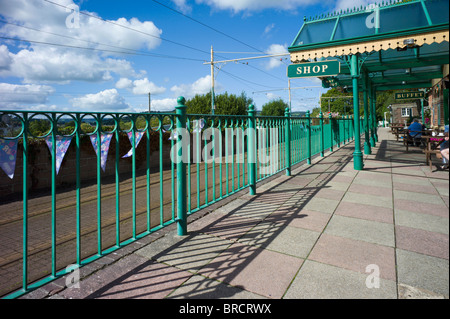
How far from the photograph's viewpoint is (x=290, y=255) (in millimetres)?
2787

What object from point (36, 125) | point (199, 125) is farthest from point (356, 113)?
point (36, 125)

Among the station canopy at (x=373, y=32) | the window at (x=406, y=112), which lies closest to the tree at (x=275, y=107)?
the window at (x=406, y=112)

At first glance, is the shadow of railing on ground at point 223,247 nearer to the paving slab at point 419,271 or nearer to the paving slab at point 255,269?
the paving slab at point 255,269

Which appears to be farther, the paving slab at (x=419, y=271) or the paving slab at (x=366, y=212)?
the paving slab at (x=366, y=212)

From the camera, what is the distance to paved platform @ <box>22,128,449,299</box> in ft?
7.11

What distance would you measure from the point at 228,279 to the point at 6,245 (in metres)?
3.51

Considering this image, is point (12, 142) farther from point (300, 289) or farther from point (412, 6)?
point (412, 6)

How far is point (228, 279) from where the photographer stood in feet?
7.84

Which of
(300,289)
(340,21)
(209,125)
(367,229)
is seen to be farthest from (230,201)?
(340,21)

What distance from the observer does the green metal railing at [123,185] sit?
91.3 inches

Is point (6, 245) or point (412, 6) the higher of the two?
point (412, 6)

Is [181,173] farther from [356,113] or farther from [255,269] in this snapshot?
[356,113]

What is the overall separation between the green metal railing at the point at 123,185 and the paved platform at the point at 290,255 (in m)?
0.28

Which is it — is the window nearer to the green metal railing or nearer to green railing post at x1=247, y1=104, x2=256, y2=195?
the green metal railing
